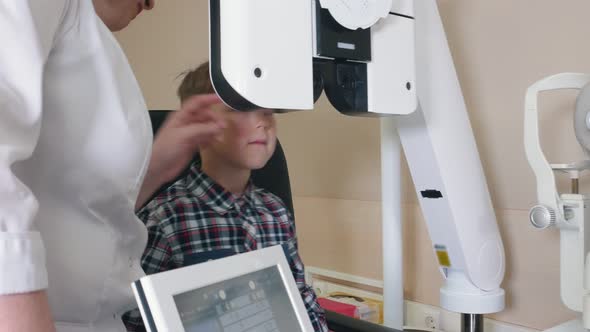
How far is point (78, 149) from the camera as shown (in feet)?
1.80

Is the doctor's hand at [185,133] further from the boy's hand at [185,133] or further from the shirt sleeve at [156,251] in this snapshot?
the shirt sleeve at [156,251]

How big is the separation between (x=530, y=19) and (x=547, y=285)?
57 centimetres

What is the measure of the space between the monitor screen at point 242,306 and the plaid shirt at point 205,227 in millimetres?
389

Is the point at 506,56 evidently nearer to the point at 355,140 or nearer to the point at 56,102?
the point at 355,140

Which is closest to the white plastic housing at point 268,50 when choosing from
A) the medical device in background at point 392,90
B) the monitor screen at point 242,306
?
the medical device in background at point 392,90

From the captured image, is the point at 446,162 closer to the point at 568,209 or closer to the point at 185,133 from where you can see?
the point at 568,209

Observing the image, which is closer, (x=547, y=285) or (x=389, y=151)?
(x=389, y=151)

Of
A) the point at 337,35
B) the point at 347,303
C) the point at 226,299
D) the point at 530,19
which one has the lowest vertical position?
the point at 347,303

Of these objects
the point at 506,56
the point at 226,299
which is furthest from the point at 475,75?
the point at 226,299

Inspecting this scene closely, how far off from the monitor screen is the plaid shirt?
389mm

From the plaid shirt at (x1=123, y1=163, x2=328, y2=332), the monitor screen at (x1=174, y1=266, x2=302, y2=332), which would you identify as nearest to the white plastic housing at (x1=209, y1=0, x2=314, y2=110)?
the monitor screen at (x1=174, y1=266, x2=302, y2=332)

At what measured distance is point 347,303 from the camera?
1.42m

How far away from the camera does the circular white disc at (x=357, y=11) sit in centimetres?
66

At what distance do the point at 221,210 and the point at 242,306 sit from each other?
1.81ft
